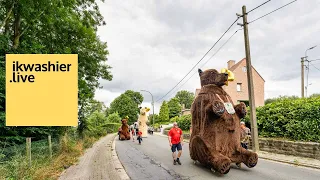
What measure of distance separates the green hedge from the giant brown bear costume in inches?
172

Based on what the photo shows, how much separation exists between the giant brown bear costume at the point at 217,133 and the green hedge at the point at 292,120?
4.36 m

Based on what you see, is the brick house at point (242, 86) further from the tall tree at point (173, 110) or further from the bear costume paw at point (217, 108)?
the tall tree at point (173, 110)

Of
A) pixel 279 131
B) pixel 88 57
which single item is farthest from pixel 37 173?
pixel 88 57

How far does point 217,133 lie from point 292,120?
5.86 meters

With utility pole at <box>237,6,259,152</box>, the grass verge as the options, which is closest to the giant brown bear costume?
the grass verge

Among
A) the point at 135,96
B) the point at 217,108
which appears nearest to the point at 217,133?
the point at 217,108

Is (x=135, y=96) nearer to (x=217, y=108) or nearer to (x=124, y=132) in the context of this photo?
(x=124, y=132)

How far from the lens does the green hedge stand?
10820 millimetres

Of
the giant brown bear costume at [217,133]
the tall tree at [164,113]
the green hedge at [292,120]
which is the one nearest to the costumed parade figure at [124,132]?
the green hedge at [292,120]

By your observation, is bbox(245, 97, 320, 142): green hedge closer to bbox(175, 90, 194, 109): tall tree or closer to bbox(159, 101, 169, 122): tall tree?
bbox(159, 101, 169, 122): tall tree

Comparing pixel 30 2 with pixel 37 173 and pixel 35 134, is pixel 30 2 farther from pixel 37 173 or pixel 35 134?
pixel 37 173

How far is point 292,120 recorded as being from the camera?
39.0ft

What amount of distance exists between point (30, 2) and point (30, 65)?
183 inches

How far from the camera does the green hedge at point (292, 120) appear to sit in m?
10.8
